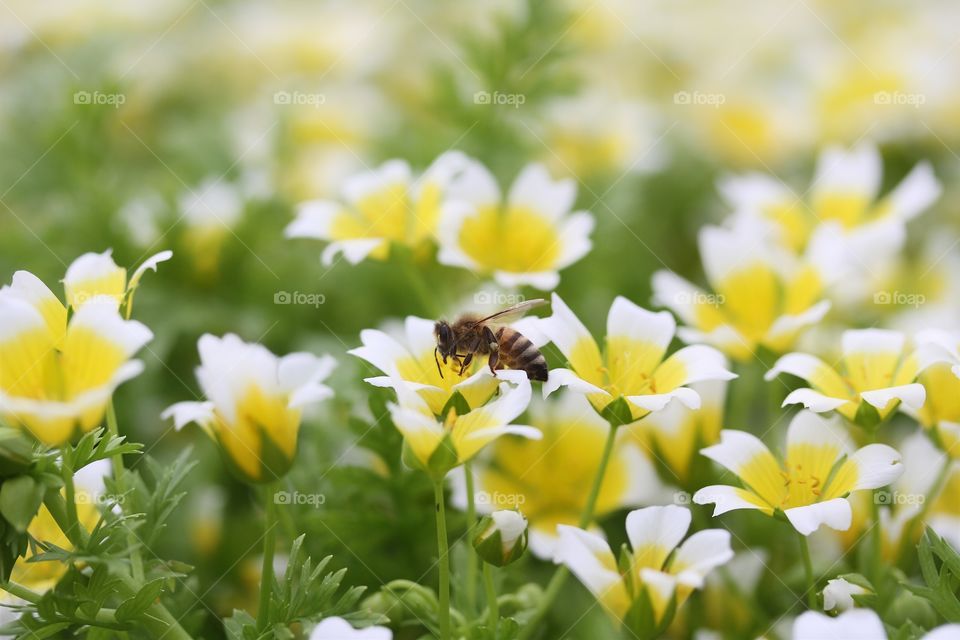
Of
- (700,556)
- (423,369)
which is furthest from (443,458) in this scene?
(700,556)

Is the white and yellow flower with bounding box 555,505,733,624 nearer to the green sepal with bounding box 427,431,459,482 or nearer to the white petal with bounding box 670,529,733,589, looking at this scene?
the white petal with bounding box 670,529,733,589

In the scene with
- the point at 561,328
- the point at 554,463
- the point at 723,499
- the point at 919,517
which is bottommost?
the point at 554,463

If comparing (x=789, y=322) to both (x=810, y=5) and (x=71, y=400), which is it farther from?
(x=810, y=5)

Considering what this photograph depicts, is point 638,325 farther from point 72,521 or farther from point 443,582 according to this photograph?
point 72,521

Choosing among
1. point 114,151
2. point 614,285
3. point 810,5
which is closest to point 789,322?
point 614,285

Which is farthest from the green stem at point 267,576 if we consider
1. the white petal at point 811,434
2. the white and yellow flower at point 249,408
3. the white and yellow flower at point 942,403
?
the white and yellow flower at point 942,403

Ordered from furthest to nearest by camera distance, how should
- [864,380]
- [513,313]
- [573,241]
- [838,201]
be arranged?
[838,201] → [573,241] → [513,313] → [864,380]
